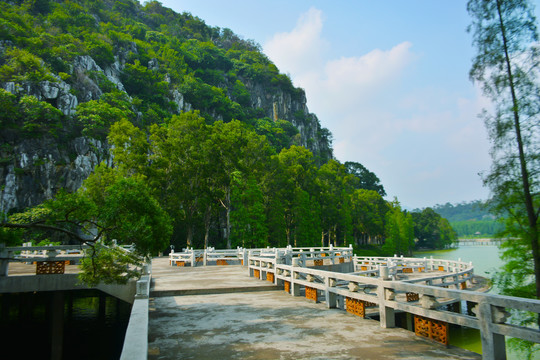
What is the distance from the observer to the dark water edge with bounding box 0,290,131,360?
16.7 m

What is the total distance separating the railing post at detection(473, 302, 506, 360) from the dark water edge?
1645 cm

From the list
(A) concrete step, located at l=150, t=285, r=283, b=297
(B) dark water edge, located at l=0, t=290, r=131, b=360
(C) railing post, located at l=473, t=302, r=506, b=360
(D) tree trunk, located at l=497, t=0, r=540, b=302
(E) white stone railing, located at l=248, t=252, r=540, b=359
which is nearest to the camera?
(E) white stone railing, located at l=248, t=252, r=540, b=359

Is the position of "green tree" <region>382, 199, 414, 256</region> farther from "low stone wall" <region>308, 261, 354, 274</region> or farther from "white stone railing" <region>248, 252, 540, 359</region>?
"white stone railing" <region>248, 252, 540, 359</region>

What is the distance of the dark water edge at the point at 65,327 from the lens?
16703 millimetres

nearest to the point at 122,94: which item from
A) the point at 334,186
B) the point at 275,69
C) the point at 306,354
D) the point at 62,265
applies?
the point at 334,186

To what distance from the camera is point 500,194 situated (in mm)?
9758

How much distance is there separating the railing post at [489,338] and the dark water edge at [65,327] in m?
16.4

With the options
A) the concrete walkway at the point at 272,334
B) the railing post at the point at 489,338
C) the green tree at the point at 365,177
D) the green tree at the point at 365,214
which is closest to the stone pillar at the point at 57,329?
the concrete walkway at the point at 272,334

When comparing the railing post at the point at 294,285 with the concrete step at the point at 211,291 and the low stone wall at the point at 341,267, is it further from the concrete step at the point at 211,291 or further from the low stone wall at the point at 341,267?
the low stone wall at the point at 341,267

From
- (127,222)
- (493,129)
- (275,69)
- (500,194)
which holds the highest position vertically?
(275,69)

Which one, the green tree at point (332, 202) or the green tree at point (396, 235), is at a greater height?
the green tree at point (332, 202)

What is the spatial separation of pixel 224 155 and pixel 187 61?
194 ft

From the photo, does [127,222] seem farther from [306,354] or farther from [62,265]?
[62,265]

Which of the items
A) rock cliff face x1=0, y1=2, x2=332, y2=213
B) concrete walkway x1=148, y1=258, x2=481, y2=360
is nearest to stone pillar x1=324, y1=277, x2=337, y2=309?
concrete walkway x1=148, y1=258, x2=481, y2=360
